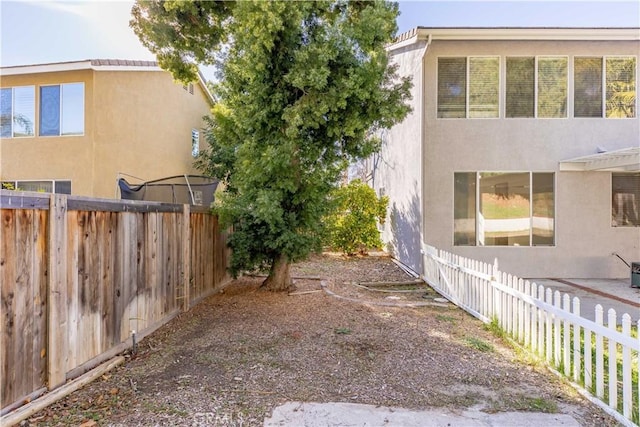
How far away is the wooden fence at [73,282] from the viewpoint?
9.08 ft

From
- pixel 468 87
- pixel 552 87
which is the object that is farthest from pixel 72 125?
pixel 552 87

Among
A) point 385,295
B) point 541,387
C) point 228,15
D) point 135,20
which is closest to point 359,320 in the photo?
point 385,295

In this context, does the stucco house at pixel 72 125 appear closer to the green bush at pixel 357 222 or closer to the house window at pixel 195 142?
the house window at pixel 195 142

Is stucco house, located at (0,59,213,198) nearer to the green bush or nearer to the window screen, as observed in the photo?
the green bush

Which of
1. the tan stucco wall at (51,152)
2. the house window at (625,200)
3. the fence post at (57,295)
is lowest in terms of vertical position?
the fence post at (57,295)

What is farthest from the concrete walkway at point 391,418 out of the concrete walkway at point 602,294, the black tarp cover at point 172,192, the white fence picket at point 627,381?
the black tarp cover at point 172,192

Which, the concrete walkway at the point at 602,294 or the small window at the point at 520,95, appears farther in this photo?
the small window at the point at 520,95

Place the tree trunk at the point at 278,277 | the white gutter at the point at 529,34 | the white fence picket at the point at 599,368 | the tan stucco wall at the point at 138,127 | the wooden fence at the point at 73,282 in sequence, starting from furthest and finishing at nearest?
1. the tan stucco wall at the point at 138,127
2. the white gutter at the point at 529,34
3. the tree trunk at the point at 278,277
4. the white fence picket at the point at 599,368
5. the wooden fence at the point at 73,282

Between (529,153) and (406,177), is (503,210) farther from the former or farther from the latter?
(406,177)

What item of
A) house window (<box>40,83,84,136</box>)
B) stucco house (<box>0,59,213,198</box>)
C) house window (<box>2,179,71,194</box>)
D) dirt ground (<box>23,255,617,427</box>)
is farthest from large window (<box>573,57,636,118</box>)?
house window (<box>2,179,71,194</box>)

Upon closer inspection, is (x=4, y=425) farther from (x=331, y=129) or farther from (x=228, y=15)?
(x=228, y=15)

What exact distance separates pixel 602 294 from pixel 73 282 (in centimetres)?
893

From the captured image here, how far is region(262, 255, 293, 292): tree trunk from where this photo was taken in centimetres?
693

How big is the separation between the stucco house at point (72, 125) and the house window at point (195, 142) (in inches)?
119
